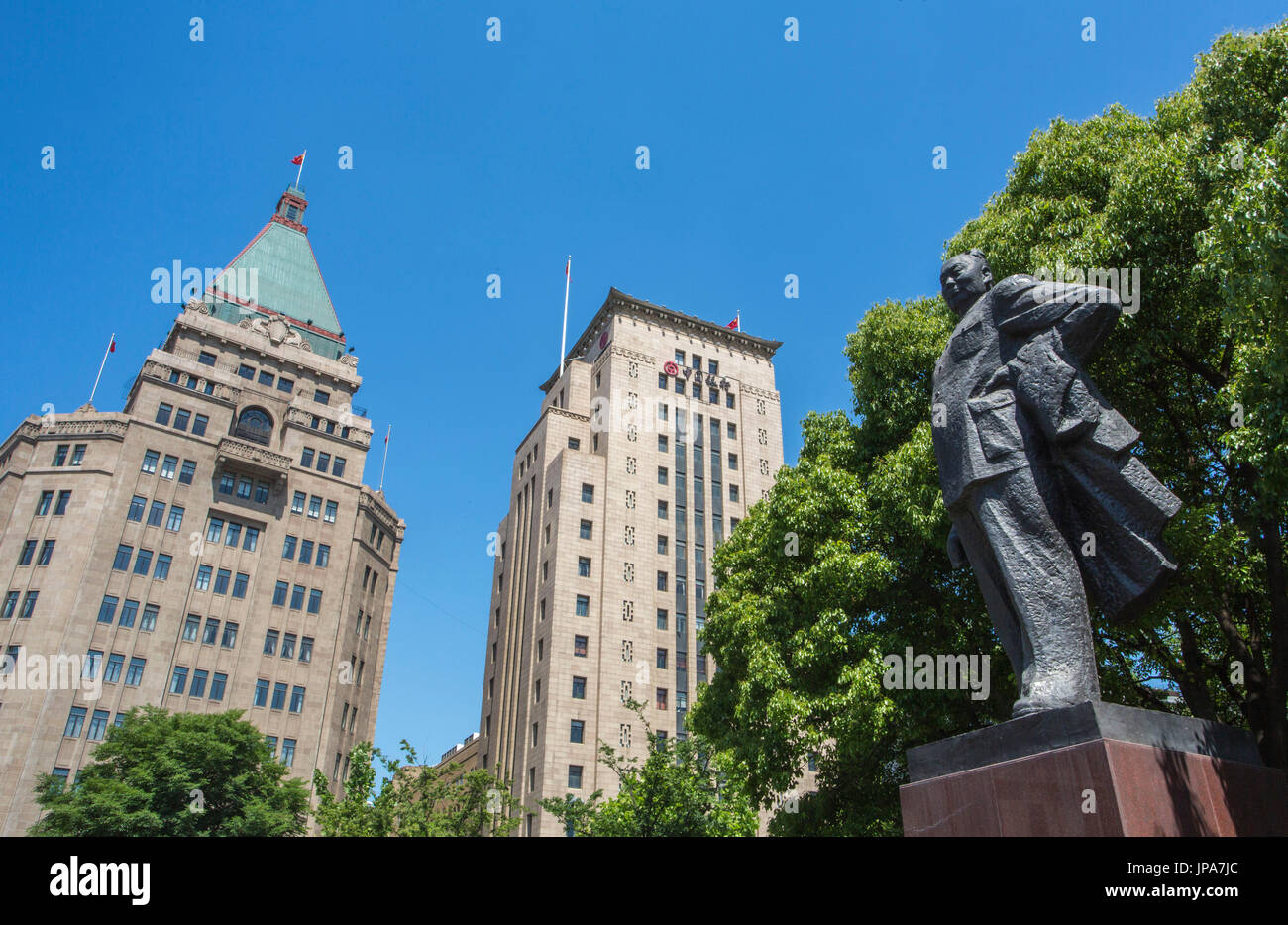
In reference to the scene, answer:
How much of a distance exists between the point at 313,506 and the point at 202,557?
8137 mm

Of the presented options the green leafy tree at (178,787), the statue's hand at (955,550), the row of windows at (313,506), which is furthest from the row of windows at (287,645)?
the statue's hand at (955,550)

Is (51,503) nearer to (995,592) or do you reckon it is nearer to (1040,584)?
(995,592)

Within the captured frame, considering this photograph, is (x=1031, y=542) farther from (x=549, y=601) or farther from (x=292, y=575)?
(x=292, y=575)

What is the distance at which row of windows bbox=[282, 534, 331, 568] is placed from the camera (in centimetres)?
5615

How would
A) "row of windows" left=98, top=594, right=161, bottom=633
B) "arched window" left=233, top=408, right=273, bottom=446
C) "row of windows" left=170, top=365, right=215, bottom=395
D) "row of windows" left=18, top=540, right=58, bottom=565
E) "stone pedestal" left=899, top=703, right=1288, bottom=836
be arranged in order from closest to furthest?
"stone pedestal" left=899, top=703, right=1288, bottom=836 → "row of windows" left=98, top=594, right=161, bottom=633 → "row of windows" left=18, top=540, right=58, bottom=565 → "row of windows" left=170, top=365, right=215, bottom=395 → "arched window" left=233, top=408, right=273, bottom=446

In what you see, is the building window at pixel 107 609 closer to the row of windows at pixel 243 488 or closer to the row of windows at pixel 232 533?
the row of windows at pixel 232 533

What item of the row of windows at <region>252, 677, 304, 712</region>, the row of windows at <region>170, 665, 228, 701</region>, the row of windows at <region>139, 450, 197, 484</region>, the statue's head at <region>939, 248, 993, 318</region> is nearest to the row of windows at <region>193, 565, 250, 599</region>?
the row of windows at <region>170, 665, 228, 701</region>

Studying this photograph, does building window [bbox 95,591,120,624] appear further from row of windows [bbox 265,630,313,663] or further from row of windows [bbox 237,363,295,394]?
row of windows [bbox 237,363,295,394]

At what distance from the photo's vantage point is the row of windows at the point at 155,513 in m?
51.2

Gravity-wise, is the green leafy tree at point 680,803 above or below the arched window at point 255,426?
below

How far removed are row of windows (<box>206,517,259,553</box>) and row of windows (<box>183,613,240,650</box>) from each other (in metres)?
5.12

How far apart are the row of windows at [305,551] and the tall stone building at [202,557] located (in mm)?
113
